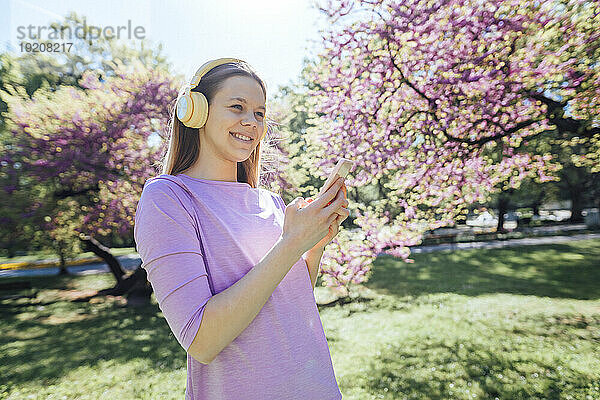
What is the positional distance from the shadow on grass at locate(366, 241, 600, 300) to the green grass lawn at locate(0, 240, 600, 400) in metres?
0.08

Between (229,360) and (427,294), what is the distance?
1161cm

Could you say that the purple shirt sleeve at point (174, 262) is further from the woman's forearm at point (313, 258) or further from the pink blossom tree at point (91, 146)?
the pink blossom tree at point (91, 146)

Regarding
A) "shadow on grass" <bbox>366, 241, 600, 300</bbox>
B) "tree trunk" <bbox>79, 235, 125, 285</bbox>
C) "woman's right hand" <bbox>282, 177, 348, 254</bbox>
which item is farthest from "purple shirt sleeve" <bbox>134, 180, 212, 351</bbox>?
"tree trunk" <bbox>79, 235, 125, 285</bbox>

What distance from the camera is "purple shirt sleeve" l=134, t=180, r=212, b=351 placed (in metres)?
1.04

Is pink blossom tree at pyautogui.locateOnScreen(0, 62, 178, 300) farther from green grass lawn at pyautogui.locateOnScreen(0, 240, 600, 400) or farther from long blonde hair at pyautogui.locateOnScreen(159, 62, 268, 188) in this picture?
long blonde hair at pyautogui.locateOnScreen(159, 62, 268, 188)

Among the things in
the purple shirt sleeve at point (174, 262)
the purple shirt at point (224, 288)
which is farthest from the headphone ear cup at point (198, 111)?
the purple shirt sleeve at point (174, 262)

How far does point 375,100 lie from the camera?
591cm

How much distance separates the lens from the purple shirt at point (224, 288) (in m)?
1.06

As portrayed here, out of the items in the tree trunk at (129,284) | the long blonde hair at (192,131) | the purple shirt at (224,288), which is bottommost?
the tree trunk at (129,284)

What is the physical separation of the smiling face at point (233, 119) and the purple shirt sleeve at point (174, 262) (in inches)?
14.7

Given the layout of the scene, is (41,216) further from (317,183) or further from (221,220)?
(221,220)

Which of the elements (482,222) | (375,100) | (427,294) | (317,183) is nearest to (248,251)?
(375,100)

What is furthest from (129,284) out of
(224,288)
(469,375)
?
→ (224,288)

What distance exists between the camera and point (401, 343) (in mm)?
7391
